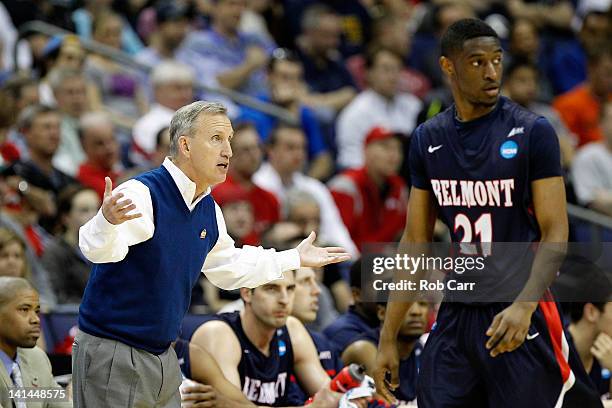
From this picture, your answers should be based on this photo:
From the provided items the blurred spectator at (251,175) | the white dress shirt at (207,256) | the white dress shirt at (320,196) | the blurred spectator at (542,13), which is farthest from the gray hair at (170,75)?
the white dress shirt at (207,256)

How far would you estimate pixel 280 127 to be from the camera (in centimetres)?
1057

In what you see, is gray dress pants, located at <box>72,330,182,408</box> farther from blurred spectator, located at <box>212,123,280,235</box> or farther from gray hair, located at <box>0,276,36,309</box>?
blurred spectator, located at <box>212,123,280,235</box>

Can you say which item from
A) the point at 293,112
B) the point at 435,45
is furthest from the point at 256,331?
the point at 435,45

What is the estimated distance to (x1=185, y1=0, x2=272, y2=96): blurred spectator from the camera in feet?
39.7

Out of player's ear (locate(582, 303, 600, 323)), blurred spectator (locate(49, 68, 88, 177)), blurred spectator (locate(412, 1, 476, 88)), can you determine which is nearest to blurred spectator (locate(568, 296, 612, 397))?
player's ear (locate(582, 303, 600, 323))

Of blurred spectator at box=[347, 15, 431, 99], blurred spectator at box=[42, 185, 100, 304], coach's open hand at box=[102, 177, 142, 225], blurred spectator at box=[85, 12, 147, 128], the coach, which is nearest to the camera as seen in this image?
coach's open hand at box=[102, 177, 142, 225]

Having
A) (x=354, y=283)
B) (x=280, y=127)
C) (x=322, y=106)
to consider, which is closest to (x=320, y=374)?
(x=354, y=283)

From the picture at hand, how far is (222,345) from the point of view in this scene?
6719mm

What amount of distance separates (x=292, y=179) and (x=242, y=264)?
5.18m

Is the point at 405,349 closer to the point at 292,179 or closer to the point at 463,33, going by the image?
the point at 463,33

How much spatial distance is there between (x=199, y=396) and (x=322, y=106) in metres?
6.44

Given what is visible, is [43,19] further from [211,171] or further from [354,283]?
[211,171]

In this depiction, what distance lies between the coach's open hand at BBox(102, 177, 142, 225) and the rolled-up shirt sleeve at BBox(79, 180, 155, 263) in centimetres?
3

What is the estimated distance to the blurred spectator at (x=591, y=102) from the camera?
1266 cm
